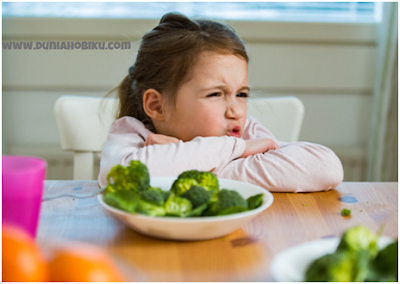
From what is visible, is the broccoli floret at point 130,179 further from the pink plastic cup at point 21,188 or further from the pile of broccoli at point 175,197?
the pink plastic cup at point 21,188

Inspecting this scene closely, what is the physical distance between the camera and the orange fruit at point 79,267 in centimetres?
34

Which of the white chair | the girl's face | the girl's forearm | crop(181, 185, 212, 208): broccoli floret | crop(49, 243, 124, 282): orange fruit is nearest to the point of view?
crop(49, 243, 124, 282): orange fruit

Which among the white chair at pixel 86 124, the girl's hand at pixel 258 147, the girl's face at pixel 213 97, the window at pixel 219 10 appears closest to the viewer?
the girl's hand at pixel 258 147

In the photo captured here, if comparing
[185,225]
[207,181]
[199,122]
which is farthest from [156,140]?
[185,225]

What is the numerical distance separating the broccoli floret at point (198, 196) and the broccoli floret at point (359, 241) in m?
0.23

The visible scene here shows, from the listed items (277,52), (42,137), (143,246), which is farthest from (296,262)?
(42,137)

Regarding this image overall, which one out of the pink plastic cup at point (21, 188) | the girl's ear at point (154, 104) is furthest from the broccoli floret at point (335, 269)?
the girl's ear at point (154, 104)

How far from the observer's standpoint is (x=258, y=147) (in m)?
1.06

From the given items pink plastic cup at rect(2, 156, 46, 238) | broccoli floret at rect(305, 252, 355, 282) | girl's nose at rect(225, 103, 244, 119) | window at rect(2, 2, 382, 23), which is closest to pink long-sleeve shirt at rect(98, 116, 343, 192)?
girl's nose at rect(225, 103, 244, 119)

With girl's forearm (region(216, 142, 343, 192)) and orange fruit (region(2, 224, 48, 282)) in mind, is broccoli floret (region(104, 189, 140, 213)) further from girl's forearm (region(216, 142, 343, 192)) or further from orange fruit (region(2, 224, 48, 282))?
girl's forearm (region(216, 142, 343, 192))

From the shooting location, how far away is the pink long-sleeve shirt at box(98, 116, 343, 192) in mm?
934

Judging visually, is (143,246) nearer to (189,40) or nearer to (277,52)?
(189,40)

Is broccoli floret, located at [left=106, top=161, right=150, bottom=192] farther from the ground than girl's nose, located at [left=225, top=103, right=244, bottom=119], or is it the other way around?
broccoli floret, located at [left=106, top=161, right=150, bottom=192]

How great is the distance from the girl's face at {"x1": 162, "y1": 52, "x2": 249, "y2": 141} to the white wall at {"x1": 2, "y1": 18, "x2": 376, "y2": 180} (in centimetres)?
85
